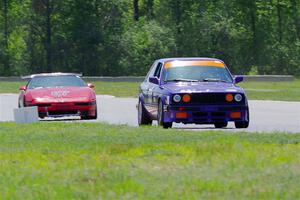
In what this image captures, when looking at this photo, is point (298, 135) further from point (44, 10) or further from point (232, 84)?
point (44, 10)

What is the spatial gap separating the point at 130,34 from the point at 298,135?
59532mm

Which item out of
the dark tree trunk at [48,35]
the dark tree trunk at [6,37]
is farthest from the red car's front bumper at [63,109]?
the dark tree trunk at [48,35]

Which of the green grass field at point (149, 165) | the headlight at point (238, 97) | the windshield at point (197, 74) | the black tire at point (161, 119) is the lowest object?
the black tire at point (161, 119)

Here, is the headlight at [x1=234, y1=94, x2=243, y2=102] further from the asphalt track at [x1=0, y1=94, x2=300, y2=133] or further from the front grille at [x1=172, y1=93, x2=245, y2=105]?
the asphalt track at [x1=0, y1=94, x2=300, y2=133]

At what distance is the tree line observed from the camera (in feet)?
246

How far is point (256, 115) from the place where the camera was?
28.0 metres

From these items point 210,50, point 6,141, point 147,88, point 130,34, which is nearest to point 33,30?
point 130,34

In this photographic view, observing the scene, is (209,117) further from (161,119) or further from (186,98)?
(161,119)

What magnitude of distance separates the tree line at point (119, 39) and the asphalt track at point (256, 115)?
1432 inches

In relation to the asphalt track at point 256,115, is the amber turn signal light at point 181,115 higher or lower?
higher

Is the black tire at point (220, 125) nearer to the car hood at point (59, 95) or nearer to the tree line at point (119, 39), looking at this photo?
the car hood at point (59, 95)

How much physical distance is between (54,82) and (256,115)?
5535 mm

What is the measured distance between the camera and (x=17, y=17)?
252 ft

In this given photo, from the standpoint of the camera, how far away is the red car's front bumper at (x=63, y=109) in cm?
2616
